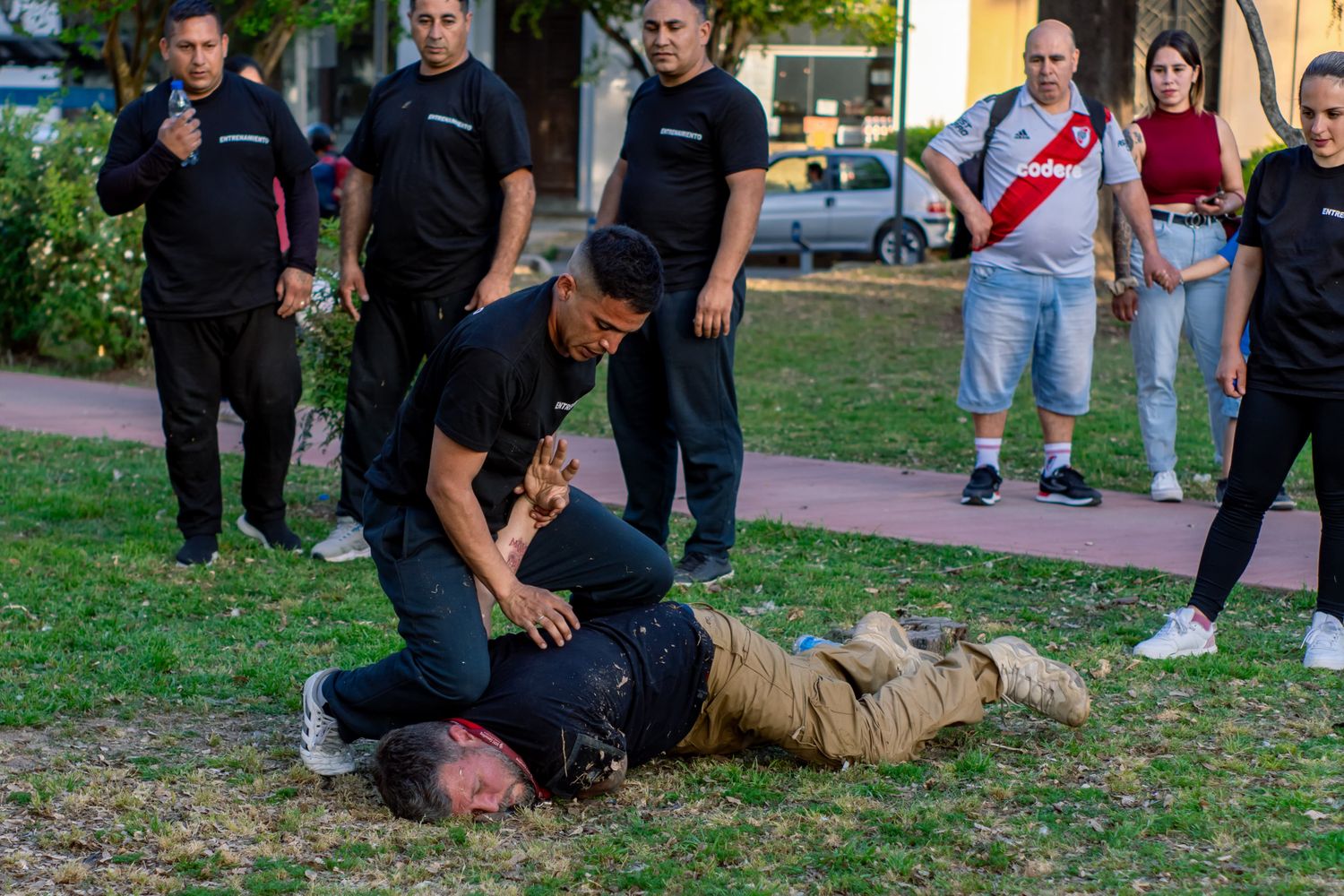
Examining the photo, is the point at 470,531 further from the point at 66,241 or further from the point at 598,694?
the point at 66,241

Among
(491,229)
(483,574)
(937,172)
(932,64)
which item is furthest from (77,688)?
(932,64)

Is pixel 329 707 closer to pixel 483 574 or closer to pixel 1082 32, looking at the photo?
pixel 483 574

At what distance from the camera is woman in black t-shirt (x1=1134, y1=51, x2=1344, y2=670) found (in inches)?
198

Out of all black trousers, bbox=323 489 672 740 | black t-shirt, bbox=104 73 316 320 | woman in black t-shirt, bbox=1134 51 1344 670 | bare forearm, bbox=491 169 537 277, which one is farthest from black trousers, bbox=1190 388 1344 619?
black t-shirt, bbox=104 73 316 320

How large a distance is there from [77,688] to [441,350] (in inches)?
69.4

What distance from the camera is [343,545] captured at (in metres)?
6.63

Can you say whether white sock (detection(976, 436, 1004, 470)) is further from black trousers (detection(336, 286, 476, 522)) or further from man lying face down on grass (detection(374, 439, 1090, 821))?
man lying face down on grass (detection(374, 439, 1090, 821))

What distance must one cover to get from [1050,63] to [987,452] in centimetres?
181

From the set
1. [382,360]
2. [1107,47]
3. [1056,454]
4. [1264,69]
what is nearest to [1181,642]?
[1056,454]

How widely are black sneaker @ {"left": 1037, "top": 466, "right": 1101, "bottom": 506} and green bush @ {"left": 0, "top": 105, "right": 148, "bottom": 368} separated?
6.83 metres

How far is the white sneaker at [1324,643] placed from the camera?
5.15m

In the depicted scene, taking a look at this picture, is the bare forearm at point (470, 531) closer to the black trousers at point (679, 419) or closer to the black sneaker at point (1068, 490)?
the black trousers at point (679, 419)

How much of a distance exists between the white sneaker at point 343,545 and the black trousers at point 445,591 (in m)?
2.17

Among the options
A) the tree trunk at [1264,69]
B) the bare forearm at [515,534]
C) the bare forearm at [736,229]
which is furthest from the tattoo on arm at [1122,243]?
the bare forearm at [515,534]
